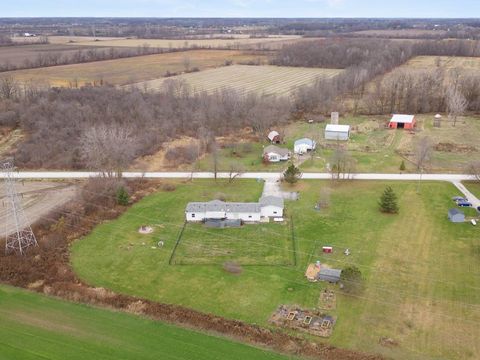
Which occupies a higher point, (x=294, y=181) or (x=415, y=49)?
(x=415, y=49)

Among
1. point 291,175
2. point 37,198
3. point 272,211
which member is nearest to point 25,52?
point 37,198

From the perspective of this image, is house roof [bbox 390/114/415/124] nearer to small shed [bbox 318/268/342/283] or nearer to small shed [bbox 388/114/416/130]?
small shed [bbox 388/114/416/130]

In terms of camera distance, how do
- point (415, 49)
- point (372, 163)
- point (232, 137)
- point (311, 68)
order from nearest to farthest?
point (372, 163)
point (232, 137)
point (311, 68)
point (415, 49)

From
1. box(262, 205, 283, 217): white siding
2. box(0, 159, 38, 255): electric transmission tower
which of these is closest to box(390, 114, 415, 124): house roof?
box(262, 205, 283, 217): white siding

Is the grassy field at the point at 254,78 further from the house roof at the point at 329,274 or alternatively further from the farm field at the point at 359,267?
the house roof at the point at 329,274

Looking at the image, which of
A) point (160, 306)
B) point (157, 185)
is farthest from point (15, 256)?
point (157, 185)

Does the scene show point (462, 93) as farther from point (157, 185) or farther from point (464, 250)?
point (157, 185)

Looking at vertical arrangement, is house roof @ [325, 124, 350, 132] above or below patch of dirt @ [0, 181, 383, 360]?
above
